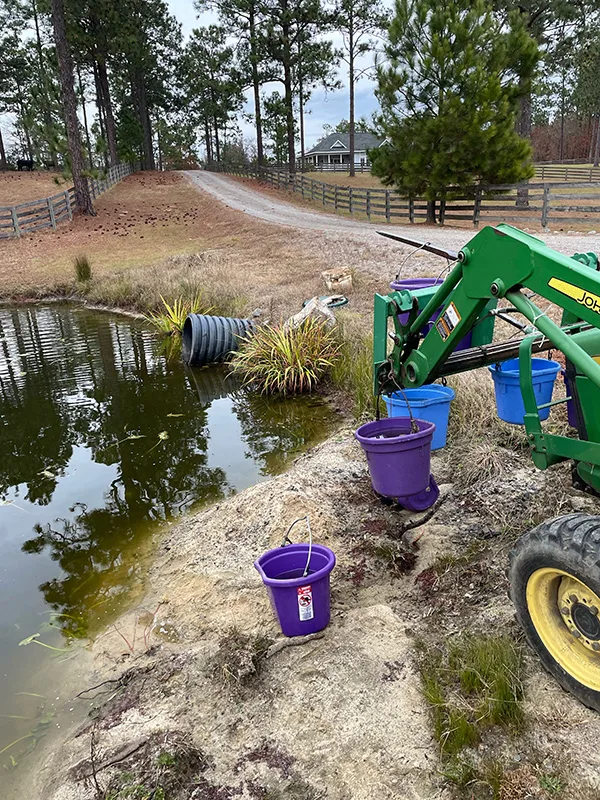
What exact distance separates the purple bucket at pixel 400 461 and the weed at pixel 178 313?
7092 mm

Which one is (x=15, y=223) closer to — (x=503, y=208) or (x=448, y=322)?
(x=503, y=208)

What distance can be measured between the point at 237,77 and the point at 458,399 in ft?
105

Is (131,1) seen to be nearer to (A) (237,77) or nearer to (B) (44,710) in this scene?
(A) (237,77)

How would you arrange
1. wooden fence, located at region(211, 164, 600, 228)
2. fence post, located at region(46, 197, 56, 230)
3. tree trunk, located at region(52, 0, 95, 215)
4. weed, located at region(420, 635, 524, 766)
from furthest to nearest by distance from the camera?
fence post, located at region(46, 197, 56, 230) → tree trunk, located at region(52, 0, 95, 215) → wooden fence, located at region(211, 164, 600, 228) → weed, located at region(420, 635, 524, 766)

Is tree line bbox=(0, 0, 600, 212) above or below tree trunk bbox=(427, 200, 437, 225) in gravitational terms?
above

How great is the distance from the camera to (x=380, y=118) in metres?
16.9

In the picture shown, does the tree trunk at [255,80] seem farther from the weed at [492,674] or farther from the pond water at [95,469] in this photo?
the weed at [492,674]

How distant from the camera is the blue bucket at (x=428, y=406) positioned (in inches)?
153

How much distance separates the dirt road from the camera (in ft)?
42.1

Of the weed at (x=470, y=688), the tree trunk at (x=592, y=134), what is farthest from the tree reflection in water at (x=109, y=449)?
the tree trunk at (x=592, y=134)

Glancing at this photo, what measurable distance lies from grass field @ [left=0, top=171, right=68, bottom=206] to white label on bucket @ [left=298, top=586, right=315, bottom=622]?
2804cm

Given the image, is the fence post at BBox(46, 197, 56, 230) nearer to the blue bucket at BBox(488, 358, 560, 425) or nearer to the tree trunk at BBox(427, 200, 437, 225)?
the tree trunk at BBox(427, 200, 437, 225)

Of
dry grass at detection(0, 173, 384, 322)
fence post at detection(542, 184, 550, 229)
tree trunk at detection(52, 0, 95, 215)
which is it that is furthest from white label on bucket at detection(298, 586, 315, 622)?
tree trunk at detection(52, 0, 95, 215)

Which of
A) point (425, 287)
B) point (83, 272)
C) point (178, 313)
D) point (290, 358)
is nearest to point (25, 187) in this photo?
point (83, 272)
